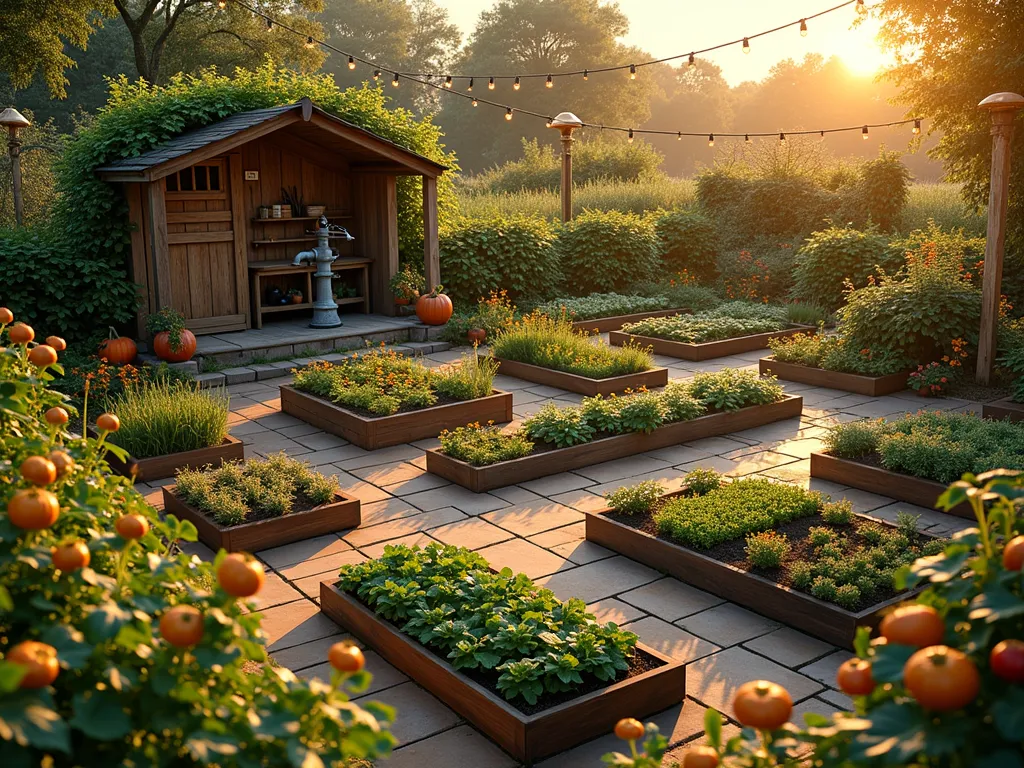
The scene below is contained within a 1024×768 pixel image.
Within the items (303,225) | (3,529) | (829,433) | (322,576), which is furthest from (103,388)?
(3,529)

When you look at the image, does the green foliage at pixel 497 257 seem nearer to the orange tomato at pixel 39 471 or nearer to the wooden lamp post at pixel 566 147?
the wooden lamp post at pixel 566 147

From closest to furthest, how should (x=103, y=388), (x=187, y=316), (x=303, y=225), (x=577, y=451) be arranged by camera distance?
(x=577, y=451) → (x=103, y=388) → (x=187, y=316) → (x=303, y=225)

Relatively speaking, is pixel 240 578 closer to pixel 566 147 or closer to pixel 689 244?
pixel 566 147

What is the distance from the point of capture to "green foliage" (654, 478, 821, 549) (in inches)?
198

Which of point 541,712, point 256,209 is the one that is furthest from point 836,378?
point 256,209

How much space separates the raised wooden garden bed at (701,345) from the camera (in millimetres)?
10547

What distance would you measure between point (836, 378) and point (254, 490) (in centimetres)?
600

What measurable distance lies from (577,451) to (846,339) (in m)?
4.24

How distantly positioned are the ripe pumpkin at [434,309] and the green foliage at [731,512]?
6188 mm

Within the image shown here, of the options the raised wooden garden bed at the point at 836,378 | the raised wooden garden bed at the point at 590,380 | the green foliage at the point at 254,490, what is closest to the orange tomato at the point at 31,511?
the green foliage at the point at 254,490

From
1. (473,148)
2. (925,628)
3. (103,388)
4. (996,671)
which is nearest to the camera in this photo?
(996,671)

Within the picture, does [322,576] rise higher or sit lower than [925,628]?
lower

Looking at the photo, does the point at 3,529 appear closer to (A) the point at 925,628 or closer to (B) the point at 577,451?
(A) the point at 925,628

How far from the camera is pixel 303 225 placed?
12352mm
